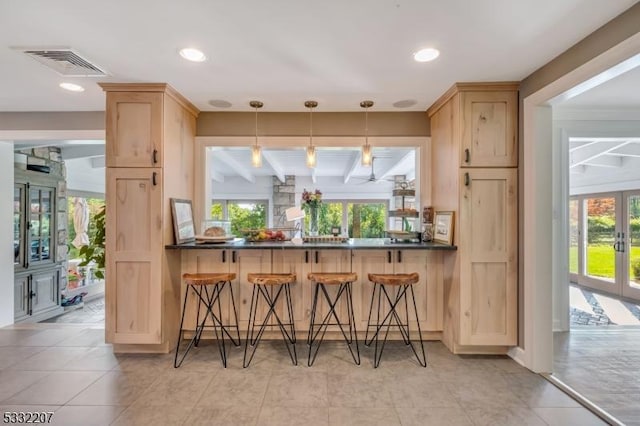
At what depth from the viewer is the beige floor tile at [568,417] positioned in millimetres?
1953

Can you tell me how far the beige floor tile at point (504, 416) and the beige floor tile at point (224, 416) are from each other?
1.39m

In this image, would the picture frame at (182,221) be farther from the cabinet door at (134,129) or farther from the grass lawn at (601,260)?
the grass lawn at (601,260)

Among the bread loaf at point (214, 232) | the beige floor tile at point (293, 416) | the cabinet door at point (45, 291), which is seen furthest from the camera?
the cabinet door at point (45, 291)

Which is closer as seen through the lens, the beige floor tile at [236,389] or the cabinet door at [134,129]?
the beige floor tile at [236,389]

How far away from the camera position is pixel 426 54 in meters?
2.27

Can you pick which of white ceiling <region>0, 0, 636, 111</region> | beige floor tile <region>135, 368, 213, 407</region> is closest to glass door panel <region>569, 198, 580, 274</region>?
white ceiling <region>0, 0, 636, 111</region>

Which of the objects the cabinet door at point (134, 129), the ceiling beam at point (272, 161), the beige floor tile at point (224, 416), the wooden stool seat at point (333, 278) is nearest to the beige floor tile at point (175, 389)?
the beige floor tile at point (224, 416)

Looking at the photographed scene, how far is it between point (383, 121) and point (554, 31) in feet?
5.55

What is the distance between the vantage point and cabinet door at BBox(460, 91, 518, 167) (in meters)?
2.77

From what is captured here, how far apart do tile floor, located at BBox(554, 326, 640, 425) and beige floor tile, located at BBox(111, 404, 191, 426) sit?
2771 mm

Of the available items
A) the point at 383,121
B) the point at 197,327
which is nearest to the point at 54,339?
the point at 197,327

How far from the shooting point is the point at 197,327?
3092 mm

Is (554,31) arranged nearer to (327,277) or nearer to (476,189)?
(476,189)

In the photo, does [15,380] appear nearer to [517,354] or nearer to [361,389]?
[361,389]
